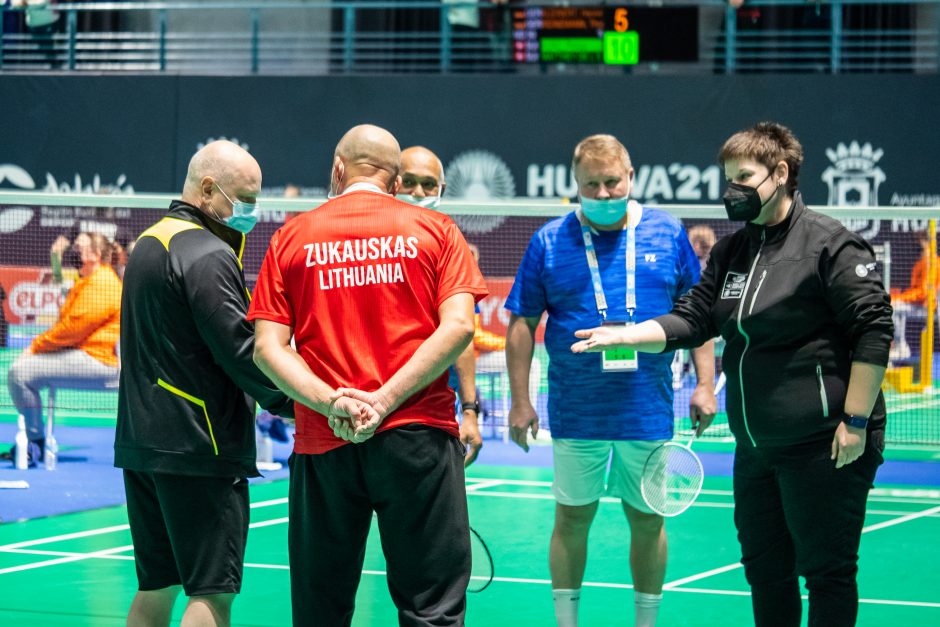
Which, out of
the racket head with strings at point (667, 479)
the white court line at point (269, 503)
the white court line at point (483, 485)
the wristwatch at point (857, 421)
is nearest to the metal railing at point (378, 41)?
the white court line at point (483, 485)

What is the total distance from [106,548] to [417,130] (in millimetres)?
12586

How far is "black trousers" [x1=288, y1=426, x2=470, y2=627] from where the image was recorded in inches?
167

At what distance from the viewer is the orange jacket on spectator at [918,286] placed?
1171cm

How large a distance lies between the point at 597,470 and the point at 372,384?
1848mm

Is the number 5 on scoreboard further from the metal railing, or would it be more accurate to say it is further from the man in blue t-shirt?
the man in blue t-shirt

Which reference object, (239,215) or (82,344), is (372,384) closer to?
(239,215)

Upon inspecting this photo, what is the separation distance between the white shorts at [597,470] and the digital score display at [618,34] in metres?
13.7

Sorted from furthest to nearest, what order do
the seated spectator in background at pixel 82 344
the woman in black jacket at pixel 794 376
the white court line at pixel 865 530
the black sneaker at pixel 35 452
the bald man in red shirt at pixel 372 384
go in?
the black sneaker at pixel 35 452, the seated spectator in background at pixel 82 344, the white court line at pixel 865 530, the woman in black jacket at pixel 794 376, the bald man in red shirt at pixel 372 384

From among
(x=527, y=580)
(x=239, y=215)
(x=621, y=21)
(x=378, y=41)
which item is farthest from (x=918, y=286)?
(x=378, y=41)

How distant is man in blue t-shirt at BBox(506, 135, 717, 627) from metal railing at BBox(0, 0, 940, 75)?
13721mm

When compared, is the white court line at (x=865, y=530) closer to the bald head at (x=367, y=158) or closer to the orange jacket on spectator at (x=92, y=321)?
the bald head at (x=367, y=158)

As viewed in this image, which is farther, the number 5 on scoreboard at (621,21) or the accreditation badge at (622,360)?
the number 5 on scoreboard at (621,21)

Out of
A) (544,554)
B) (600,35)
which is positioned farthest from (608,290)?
(600,35)

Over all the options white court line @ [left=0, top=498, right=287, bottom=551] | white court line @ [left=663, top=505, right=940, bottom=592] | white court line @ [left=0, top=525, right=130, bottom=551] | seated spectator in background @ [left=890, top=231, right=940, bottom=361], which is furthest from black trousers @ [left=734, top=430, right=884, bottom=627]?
seated spectator in background @ [left=890, top=231, right=940, bottom=361]
